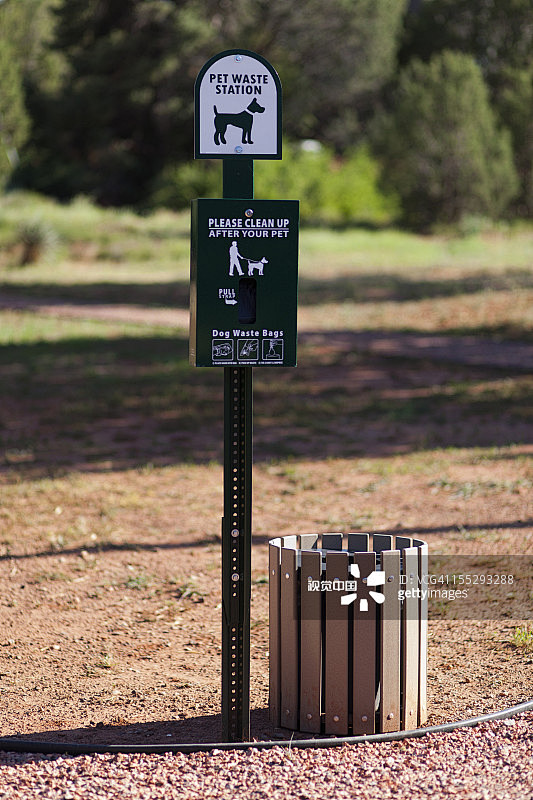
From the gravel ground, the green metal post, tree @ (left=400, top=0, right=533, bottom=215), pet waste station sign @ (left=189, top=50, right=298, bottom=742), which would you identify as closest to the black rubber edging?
the gravel ground

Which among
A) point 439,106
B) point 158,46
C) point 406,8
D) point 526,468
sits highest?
point 406,8

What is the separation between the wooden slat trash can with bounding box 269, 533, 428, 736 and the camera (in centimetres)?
366

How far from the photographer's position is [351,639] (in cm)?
368

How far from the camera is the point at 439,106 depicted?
3409 cm

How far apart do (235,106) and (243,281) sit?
571mm

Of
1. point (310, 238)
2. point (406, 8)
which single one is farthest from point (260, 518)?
point (406, 8)

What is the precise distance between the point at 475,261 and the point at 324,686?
22409 millimetres

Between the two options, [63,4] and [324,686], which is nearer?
[324,686]

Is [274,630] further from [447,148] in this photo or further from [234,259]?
[447,148]

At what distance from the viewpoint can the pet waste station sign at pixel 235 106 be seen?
136 inches

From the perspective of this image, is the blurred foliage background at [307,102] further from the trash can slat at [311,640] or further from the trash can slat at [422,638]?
the trash can slat at [311,640]

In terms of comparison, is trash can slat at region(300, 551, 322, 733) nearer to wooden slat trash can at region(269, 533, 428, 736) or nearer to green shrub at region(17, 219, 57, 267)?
wooden slat trash can at region(269, 533, 428, 736)

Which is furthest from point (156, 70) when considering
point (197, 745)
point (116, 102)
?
point (197, 745)

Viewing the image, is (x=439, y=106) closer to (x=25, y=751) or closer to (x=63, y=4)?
(x=63, y=4)
